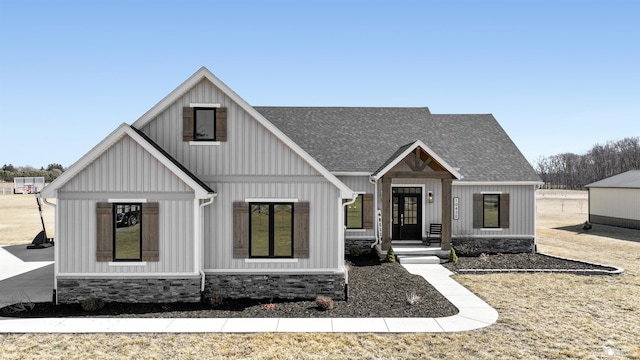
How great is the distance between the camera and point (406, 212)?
2000 centimetres

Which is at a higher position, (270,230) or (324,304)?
(270,230)

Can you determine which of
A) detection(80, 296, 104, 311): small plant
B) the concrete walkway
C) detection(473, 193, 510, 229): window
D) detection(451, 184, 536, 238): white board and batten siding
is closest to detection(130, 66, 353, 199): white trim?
the concrete walkway

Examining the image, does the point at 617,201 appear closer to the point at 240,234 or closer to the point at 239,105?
the point at 240,234

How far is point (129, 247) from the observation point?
11750 millimetres

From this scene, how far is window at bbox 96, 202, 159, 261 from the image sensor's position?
37.9 ft

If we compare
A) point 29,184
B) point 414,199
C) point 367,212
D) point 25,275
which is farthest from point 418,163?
point 29,184

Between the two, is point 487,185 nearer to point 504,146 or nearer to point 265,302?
point 504,146

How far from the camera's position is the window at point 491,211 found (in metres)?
19.8

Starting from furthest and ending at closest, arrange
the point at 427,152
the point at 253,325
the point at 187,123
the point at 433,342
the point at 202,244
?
the point at 427,152, the point at 187,123, the point at 202,244, the point at 253,325, the point at 433,342

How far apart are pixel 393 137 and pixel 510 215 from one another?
275 inches

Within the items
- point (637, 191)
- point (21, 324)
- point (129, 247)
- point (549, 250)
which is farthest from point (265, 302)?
point (637, 191)

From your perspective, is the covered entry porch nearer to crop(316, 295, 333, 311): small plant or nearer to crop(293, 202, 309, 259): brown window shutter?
crop(293, 202, 309, 259): brown window shutter

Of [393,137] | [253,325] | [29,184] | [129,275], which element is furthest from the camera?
[29,184]

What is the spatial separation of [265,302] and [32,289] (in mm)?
7982
